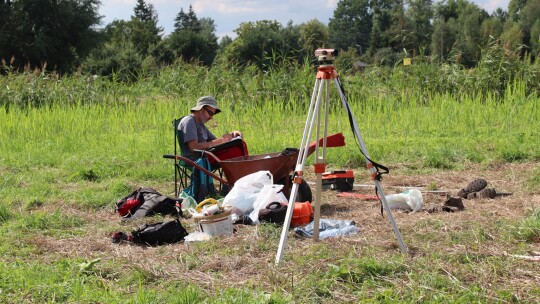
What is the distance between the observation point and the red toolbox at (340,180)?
746 cm

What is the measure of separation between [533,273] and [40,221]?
13.5ft

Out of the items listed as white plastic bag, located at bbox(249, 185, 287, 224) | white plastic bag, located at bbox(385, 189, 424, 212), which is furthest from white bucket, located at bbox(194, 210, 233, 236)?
white plastic bag, located at bbox(385, 189, 424, 212)

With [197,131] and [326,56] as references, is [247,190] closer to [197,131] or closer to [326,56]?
[197,131]

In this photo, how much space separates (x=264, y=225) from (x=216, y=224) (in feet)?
1.42

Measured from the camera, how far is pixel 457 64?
14.1 meters

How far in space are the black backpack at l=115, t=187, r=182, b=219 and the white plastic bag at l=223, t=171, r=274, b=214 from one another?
551 mm

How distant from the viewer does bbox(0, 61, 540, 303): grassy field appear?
430 cm

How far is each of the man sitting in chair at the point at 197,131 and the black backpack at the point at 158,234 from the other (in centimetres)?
178

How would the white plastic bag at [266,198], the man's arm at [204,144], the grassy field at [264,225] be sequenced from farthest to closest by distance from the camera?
the man's arm at [204,144], the white plastic bag at [266,198], the grassy field at [264,225]

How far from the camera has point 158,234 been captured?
217 inches

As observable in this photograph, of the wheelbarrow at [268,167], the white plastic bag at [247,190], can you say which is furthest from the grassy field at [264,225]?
the wheelbarrow at [268,167]

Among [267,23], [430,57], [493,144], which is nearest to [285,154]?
[493,144]

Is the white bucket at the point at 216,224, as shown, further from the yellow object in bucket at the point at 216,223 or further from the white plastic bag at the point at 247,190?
the white plastic bag at the point at 247,190

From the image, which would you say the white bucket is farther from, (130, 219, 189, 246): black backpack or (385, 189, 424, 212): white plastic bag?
(385, 189, 424, 212): white plastic bag
